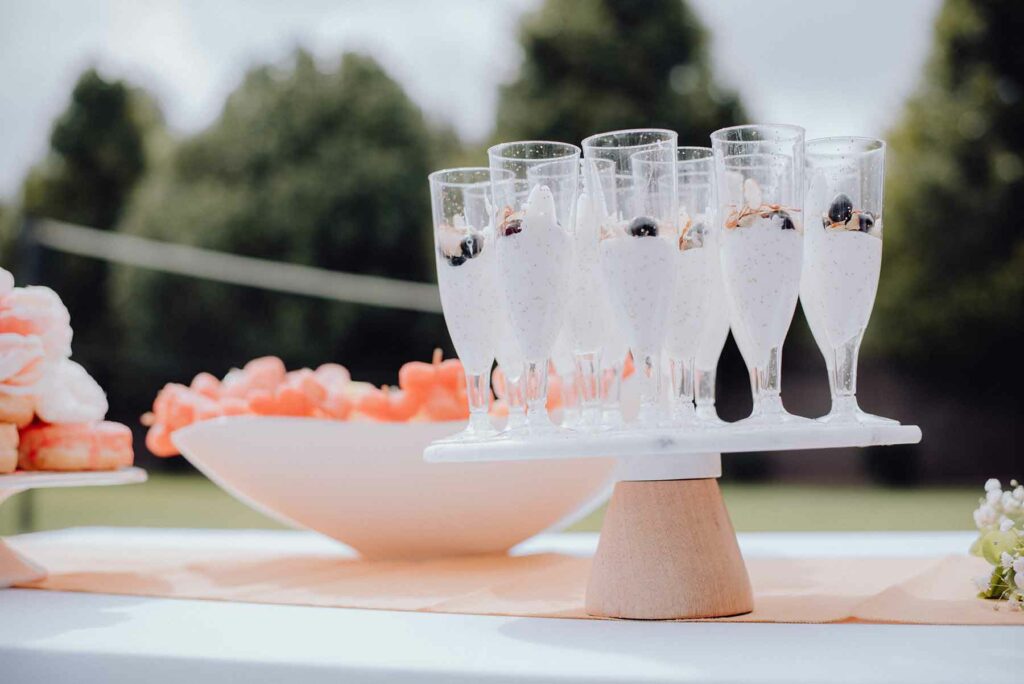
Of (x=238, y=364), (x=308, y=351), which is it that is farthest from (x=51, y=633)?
(x=238, y=364)

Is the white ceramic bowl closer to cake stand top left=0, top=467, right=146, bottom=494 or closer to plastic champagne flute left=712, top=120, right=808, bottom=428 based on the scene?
cake stand top left=0, top=467, right=146, bottom=494


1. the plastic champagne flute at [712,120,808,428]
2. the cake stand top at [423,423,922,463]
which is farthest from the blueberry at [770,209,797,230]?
the cake stand top at [423,423,922,463]

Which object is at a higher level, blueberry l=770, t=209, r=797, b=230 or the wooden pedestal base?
blueberry l=770, t=209, r=797, b=230

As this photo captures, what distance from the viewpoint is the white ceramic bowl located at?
1.56 metres

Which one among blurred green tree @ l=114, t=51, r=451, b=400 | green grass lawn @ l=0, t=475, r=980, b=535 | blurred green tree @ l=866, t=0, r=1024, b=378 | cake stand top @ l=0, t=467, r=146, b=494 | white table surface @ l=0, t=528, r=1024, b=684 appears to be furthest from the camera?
blurred green tree @ l=114, t=51, r=451, b=400

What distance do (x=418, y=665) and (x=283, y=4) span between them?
21.9 metres

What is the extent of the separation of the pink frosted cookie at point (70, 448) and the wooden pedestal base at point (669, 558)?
732 millimetres

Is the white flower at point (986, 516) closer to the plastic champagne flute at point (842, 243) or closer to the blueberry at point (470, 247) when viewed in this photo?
the plastic champagne flute at point (842, 243)

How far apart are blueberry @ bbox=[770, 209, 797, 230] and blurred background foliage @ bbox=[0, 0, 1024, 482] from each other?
10.8 metres

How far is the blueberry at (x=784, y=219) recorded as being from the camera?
3.42ft

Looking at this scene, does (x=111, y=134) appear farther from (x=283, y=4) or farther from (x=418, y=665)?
(x=418, y=665)

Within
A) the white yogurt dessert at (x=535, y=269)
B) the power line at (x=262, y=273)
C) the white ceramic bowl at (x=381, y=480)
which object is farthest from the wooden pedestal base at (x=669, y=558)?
the power line at (x=262, y=273)

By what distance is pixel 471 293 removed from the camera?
3.75ft

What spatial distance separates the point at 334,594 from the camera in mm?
1301
